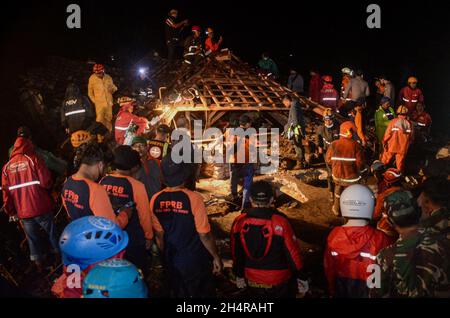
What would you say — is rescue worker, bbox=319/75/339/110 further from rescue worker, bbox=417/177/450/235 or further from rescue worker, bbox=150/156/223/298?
rescue worker, bbox=150/156/223/298

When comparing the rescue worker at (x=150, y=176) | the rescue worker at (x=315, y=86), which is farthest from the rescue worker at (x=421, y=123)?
the rescue worker at (x=150, y=176)

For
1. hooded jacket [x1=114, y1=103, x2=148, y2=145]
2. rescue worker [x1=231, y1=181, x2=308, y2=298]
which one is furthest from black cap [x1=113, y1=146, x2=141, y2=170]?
hooded jacket [x1=114, y1=103, x2=148, y2=145]

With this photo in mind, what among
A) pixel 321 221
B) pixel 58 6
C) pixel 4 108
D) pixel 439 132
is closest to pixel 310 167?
pixel 321 221

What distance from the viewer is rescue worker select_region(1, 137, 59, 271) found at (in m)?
5.93

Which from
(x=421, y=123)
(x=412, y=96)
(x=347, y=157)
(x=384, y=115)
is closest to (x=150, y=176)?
(x=347, y=157)

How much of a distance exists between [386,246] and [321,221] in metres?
4.82

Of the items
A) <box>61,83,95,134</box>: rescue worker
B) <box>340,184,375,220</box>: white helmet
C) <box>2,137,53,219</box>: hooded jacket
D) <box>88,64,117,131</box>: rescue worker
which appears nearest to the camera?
<box>340,184,375,220</box>: white helmet

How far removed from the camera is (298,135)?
36.7 ft

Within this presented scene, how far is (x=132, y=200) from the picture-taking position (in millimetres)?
4531

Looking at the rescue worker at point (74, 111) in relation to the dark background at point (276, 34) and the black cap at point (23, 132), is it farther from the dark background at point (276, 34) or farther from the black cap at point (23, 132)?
the dark background at point (276, 34)

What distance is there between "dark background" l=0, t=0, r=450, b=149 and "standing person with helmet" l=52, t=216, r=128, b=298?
1301 cm

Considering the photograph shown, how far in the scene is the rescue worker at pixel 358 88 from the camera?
13266mm

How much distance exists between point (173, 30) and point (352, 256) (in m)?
13.8

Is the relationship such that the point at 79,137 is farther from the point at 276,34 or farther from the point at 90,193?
the point at 276,34
